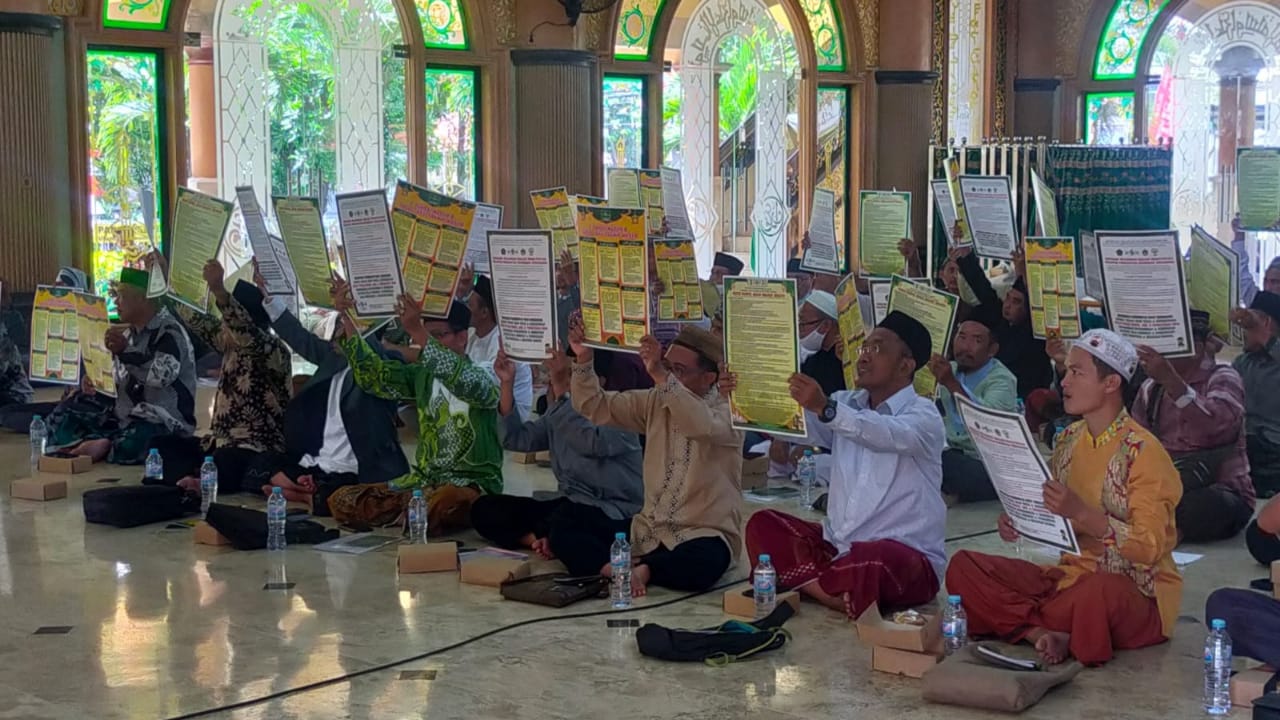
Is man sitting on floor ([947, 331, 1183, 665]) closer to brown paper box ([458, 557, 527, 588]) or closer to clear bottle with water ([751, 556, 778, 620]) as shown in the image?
clear bottle with water ([751, 556, 778, 620])

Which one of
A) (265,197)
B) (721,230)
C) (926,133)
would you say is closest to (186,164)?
(265,197)

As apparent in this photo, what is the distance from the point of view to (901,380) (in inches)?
186

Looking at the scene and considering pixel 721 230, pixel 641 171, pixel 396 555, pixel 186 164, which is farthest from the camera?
pixel 721 230

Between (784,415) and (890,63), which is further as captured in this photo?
(890,63)

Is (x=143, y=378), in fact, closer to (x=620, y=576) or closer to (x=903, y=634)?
(x=620, y=576)

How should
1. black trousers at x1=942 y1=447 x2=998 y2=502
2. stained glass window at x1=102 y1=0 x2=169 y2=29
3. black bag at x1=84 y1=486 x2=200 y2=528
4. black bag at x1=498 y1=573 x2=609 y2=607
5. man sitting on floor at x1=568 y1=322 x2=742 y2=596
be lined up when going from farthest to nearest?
stained glass window at x1=102 y1=0 x2=169 y2=29 → black trousers at x1=942 y1=447 x2=998 y2=502 → black bag at x1=84 y1=486 x2=200 y2=528 → man sitting on floor at x1=568 y1=322 x2=742 y2=596 → black bag at x1=498 y1=573 x2=609 y2=607

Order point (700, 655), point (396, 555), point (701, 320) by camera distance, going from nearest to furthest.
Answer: point (700, 655)
point (396, 555)
point (701, 320)

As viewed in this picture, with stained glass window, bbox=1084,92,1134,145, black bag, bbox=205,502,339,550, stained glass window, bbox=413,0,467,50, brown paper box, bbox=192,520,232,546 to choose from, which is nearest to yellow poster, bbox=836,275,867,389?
black bag, bbox=205,502,339,550

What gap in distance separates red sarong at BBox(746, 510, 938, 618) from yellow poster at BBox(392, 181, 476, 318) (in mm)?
1628

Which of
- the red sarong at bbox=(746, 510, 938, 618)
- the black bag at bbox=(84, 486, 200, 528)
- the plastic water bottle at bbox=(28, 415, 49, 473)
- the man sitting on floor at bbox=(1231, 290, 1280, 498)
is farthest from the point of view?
the plastic water bottle at bbox=(28, 415, 49, 473)

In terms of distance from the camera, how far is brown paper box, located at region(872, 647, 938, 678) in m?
4.13

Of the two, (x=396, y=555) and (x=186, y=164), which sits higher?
(x=186, y=164)

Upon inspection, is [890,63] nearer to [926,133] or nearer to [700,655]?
[926,133]

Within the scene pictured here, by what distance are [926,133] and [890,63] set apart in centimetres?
72
